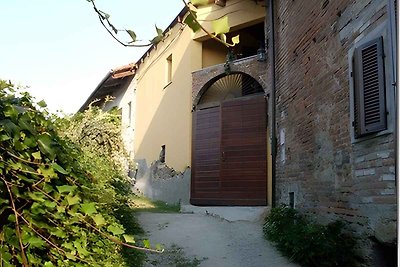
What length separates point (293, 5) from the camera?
327 inches

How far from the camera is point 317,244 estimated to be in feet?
18.4

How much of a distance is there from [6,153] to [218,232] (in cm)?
649

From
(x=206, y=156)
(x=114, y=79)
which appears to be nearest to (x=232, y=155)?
(x=206, y=156)

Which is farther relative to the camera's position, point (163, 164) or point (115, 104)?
point (115, 104)

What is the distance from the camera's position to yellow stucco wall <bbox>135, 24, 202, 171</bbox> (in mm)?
12442

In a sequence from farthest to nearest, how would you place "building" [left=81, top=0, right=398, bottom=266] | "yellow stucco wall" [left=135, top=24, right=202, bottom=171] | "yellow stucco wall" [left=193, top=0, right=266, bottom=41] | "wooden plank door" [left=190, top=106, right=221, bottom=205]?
"yellow stucco wall" [left=135, top=24, right=202, bottom=171] < "yellow stucco wall" [left=193, top=0, right=266, bottom=41] < "wooden plank door" [left=190, top=106, right=221, bottom=205] < "building" [left=81, top=0, right=398, bottom=266]

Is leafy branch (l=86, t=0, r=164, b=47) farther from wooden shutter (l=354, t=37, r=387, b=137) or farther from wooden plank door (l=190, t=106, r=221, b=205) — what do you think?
wooden plank door (l=190, t=106, r=221, b=205)

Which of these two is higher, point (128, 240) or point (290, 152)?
point (290, 152)

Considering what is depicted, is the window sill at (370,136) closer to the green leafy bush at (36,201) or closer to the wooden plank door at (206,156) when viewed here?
the green leafy bush at (36,201)

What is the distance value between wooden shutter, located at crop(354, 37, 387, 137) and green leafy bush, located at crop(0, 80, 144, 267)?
11.4 ft

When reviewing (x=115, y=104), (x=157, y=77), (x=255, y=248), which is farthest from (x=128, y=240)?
(x=115, y=104)

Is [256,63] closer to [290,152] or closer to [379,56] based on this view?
[290,152]

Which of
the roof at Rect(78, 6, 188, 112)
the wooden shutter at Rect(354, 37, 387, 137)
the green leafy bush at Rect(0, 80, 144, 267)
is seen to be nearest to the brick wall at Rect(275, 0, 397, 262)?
the wooden shutter at Rect(354, 37, 387, 137)

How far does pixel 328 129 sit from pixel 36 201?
502 cm
